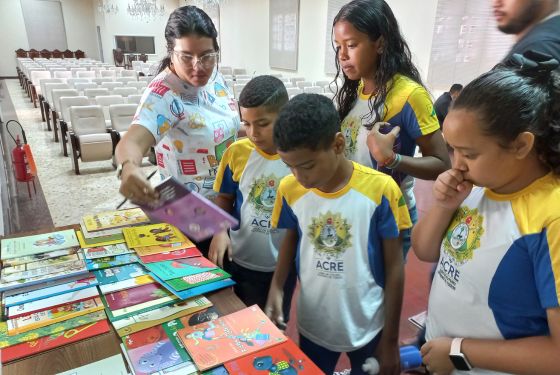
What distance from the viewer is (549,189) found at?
781 mm

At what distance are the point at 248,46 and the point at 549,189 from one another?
12.5 m

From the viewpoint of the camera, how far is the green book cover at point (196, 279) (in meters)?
1.13

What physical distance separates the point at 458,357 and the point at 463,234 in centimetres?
26

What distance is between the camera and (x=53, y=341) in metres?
0.94

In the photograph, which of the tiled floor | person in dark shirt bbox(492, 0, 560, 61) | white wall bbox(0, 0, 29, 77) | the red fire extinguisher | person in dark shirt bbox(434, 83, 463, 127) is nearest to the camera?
person in dark shirt bbox(492, 0, 560, 61)

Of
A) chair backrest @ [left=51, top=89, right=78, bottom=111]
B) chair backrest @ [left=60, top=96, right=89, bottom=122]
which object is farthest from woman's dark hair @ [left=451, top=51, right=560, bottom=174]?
chair backrest @ [left=51, top=89, right=78, bottom=111]

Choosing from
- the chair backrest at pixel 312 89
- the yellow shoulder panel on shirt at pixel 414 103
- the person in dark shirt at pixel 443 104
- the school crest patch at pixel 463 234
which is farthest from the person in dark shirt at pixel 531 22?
Answer: the chair backrest at pixel 312 89

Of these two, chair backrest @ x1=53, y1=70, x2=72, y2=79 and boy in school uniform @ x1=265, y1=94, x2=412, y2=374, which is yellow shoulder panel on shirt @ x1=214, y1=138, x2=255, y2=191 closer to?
boy in school uniform @ x1=265, y1=94, x2=412, y2=374

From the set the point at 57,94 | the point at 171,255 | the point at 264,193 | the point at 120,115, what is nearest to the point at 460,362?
the point at 264,193

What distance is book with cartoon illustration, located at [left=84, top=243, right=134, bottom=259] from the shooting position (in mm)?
1293

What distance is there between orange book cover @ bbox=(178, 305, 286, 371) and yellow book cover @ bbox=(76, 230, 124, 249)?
561 mm

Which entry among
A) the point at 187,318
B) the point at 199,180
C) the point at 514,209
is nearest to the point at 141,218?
the point at 199,180

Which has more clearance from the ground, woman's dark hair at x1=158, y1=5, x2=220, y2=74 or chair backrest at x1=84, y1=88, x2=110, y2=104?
woman's dark hair at x1=158, y1=5, x2=220, y2=74

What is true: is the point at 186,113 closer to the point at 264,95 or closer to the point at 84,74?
the point at 264,95
